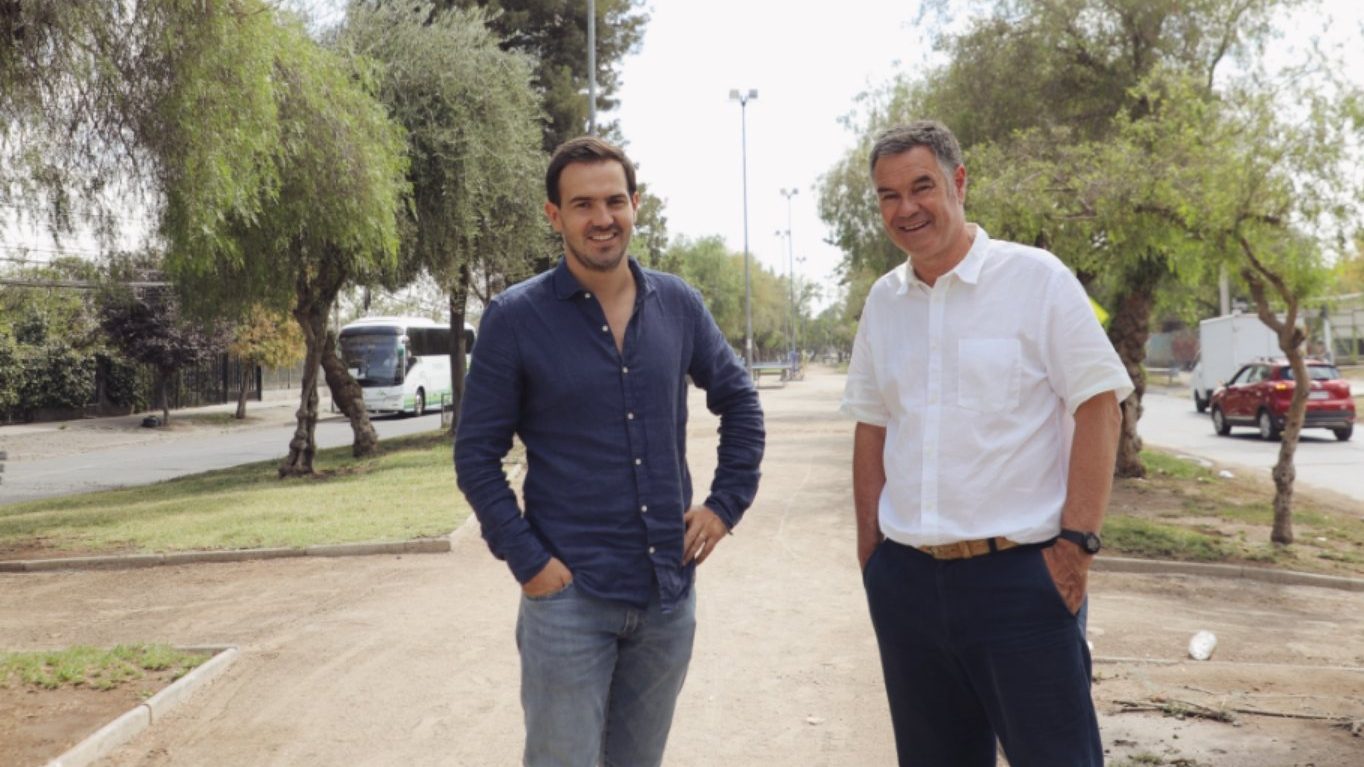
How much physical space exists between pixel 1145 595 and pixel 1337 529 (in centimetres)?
467

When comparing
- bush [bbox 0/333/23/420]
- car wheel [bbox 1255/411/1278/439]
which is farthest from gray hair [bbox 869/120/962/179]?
bush [bbox 0/333/23/420]

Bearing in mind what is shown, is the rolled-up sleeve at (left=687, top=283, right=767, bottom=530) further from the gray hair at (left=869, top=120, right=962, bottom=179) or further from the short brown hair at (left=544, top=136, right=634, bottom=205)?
the gray hair at (left=869, top=120, right=962, bottom=179)

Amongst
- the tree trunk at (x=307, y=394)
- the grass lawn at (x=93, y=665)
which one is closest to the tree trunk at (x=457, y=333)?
the tree trunk at (x=307, y=394)

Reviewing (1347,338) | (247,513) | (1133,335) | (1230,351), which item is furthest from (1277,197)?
(1347,338)

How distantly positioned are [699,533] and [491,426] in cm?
58

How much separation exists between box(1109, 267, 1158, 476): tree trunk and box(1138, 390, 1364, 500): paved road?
7.24 feet

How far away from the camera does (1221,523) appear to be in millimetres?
12680

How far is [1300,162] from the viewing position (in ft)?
34.0

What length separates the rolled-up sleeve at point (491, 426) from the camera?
282cm

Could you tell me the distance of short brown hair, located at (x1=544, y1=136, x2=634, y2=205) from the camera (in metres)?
2.95

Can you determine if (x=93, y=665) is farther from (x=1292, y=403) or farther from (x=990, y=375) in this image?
(x=1292, y=403)

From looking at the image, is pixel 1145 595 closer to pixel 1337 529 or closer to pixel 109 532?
pixel 1337 529

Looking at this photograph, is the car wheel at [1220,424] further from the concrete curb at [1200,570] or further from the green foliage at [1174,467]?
the concrete curb at [1200,570]

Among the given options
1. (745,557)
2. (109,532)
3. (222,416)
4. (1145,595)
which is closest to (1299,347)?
(1145,595)
